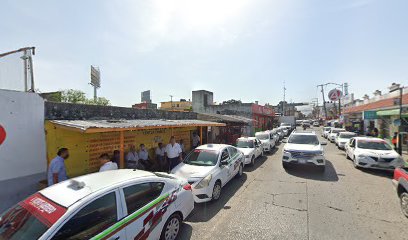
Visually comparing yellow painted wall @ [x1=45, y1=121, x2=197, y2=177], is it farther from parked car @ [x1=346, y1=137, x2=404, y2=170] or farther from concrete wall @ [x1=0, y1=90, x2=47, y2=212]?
parked car @ [x1=346, y1=137, x2=404, y2=170]

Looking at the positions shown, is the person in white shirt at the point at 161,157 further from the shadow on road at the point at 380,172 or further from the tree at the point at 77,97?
the tree at the point at 77,97

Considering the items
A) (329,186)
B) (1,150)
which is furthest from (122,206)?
(329,186)

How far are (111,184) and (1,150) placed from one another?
13.5 feet

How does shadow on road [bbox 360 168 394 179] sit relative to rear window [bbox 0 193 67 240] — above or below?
below

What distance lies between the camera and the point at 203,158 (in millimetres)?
6953

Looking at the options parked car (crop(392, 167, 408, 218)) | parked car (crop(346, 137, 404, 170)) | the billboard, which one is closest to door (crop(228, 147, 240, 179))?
parked car (crop(392, 167, 408, 218))

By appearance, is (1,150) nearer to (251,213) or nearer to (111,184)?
(111,184)

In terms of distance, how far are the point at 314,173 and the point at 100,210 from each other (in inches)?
339

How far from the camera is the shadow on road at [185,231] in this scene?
13.6 ft

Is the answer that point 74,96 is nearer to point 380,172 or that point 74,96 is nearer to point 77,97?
point 77,97

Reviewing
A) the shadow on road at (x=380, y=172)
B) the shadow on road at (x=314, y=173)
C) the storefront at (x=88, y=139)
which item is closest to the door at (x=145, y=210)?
the storefront at (x=88, y=139)

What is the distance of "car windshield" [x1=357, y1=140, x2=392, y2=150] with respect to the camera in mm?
9336

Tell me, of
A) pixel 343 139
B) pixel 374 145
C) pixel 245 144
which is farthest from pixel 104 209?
pixel 343 139

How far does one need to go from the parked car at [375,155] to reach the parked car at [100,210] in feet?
29.6
